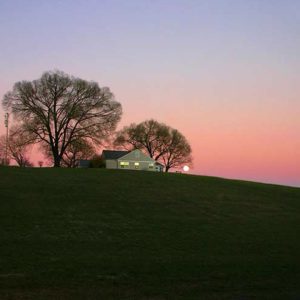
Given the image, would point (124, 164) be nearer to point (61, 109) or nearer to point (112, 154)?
point (112, 154)

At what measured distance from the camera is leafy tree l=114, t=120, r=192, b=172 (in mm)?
116812

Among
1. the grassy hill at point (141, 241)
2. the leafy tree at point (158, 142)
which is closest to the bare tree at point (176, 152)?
the leafy tree at point (158, 142)

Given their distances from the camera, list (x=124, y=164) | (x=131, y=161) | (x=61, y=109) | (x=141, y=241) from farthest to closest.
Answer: (x=131, y=161) → (x=124, y=164) → (x=61, y=109) → (x=141, y=241)

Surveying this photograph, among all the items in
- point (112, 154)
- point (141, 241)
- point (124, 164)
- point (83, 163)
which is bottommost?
point (141, 241)

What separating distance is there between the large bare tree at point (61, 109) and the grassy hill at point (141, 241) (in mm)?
41703

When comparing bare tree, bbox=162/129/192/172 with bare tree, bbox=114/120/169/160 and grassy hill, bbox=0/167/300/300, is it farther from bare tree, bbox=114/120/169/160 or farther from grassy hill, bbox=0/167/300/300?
grassy hill, bbox=0/167/300/300

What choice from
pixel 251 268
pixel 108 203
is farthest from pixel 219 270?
pixel 108 203

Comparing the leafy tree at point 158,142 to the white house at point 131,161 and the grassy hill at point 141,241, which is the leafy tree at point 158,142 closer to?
the white house at point 131,161

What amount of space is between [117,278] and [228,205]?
17.3m

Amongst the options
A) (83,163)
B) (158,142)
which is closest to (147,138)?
(158,142)

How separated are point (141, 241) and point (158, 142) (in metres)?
99.6

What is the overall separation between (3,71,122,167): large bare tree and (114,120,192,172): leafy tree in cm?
3772

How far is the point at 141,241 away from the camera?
17562mm

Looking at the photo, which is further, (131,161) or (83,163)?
(131,161)
